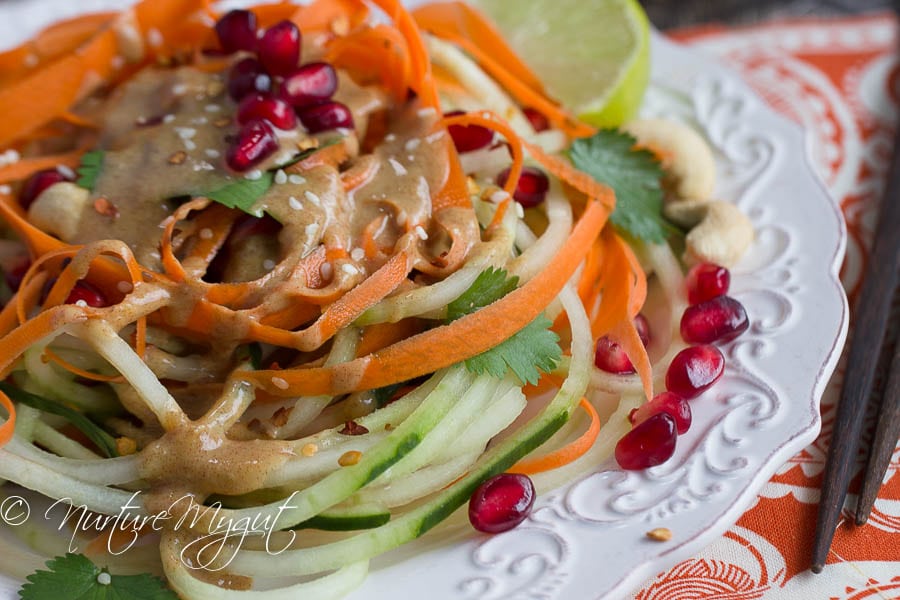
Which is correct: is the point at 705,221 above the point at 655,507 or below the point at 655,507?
above

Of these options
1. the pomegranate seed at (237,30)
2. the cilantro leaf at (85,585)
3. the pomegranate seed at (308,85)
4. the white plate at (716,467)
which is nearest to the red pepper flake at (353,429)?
the white plate at (716,467)

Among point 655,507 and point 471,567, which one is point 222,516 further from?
point 655,507

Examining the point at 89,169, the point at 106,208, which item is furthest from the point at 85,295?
the point at 89,169

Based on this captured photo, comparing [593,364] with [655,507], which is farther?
[593,364]

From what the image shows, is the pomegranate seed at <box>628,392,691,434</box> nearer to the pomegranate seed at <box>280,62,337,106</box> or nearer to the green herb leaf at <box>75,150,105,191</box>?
the pomegranate seed at <box>280,62,337,106</box>

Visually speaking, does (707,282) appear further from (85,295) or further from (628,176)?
(85,295)

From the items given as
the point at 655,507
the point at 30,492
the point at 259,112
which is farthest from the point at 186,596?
the point at 259,112
